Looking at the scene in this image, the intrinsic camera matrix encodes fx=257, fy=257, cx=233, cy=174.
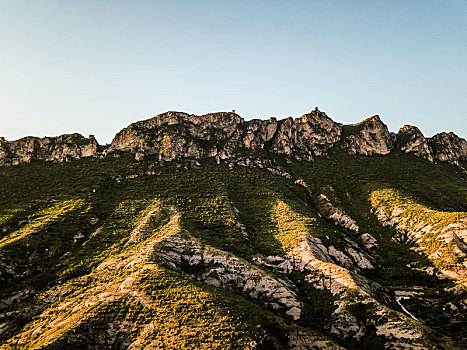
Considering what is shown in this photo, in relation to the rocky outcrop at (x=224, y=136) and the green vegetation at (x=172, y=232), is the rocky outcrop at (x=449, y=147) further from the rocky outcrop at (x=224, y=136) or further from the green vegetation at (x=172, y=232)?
the rocky outcrop at (x=224, y=136)

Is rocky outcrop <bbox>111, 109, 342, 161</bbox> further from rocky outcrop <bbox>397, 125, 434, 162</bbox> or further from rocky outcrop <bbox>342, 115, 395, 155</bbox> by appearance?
rocky outcrop <bbox>397, 125, 434, 162</bbox>

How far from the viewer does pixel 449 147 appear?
163 metres

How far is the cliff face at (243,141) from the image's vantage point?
130875 mm

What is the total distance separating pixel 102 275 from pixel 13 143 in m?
118

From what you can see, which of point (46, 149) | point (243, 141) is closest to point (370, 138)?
point (243, 141)

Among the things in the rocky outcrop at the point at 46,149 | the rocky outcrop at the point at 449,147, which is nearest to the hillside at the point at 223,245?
the rocky outcrop at the point at 46,149

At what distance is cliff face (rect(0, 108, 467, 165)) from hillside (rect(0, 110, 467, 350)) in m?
1.29

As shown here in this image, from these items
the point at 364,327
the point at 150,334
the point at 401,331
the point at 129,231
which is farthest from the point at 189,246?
the point at 401,331

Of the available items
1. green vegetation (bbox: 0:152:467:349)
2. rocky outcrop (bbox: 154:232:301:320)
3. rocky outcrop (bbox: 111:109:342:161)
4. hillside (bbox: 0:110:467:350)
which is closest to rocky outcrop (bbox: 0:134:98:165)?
hillside (bbox: 0:110:467:350)

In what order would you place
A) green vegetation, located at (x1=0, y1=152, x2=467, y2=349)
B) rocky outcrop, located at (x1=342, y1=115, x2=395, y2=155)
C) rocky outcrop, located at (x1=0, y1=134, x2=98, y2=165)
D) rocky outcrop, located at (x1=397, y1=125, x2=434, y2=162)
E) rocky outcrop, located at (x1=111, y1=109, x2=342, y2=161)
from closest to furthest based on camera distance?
green vegetation, located at (x1=0, y1=152, x2=467, y2=349)
rocky outcrop, located at (x1=0, y1=134, x2=98, y2=165)
rocky outcrop, located at (x1=111, y1=109, x2=342, y2=161)
rocky outcrop, located at (x1=397, y1=125, x2=434, y2=162)
rocky outcrop, located at (x1=342, y1=115, x2=395, y2=155)

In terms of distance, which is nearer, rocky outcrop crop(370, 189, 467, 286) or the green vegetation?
the green vegetation

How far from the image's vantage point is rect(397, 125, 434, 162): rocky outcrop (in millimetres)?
155000

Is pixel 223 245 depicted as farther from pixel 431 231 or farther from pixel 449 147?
pixel 449 147

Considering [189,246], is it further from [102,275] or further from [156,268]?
[102,275]
